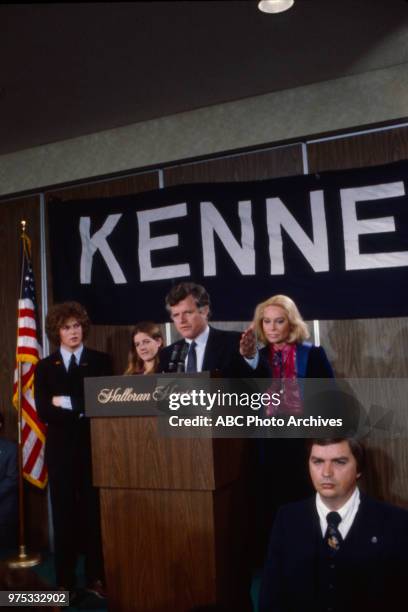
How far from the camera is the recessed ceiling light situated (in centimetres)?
262

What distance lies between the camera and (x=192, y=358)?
310cm

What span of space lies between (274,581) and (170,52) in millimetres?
2444

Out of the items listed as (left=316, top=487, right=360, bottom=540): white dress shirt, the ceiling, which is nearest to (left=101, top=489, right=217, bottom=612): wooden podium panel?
(left=316, top=487, right=360, bottom=540): white dress shirt

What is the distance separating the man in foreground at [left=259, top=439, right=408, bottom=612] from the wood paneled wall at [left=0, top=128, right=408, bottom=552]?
1354mm

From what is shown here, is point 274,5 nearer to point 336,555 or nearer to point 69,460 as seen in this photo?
point 336,555

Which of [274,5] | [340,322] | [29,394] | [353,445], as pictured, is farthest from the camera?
[29,394]

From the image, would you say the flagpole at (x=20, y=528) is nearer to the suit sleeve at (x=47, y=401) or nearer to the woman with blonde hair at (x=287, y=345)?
the suit sleeve at (x=47, y=401)

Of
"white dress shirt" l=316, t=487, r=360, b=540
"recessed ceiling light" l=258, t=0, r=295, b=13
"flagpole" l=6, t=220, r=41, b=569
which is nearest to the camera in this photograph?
"white dress shirt" l=316, t=487, r=360, b=540

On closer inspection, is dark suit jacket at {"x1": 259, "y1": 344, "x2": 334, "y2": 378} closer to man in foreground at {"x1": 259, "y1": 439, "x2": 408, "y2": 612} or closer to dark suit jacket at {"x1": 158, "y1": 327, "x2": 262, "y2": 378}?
dark suit jacket at {"x1": 158, "y1": 327, "x2": 262, "y2": 378}

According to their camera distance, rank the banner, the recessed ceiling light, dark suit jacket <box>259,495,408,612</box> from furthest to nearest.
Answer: the banner → the recessed ceiling light → dark suit jacket <box>259,495,408,612</box>

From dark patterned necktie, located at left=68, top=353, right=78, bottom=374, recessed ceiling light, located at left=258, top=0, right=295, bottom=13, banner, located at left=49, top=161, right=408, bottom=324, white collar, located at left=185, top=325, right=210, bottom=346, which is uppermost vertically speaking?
recessed ceiling light, located at left=258, top=0, right=295, bottom=13

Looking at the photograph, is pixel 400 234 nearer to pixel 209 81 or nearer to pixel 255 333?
pixel 255 333

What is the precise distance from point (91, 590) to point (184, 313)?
148 centimetres

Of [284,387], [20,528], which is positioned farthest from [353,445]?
[20,528]
